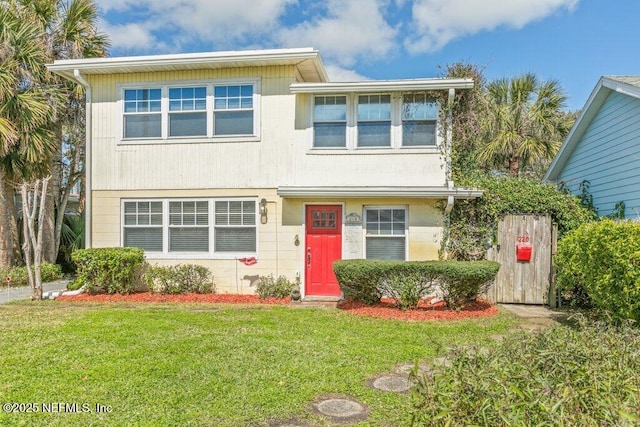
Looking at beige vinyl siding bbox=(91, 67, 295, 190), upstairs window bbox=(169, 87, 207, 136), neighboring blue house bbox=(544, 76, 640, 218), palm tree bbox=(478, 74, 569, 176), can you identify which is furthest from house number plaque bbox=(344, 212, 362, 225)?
palm tree bbox=(478, 74, 569, 176)

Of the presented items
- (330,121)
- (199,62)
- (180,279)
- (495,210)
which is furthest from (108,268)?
(495,210)

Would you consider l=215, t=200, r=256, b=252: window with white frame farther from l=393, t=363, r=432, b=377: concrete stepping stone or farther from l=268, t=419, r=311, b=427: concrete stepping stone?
l=268, t=419, r=311, b=427: concrete stepping stone

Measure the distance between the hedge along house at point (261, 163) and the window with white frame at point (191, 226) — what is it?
0.10 feet

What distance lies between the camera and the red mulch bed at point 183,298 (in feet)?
30.8

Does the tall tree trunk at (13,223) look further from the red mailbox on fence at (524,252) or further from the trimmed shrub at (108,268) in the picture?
the red mailbox on fence at (524,252)

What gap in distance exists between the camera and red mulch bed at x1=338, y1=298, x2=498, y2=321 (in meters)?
7.62

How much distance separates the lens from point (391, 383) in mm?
4414

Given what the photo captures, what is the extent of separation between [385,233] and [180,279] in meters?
5.01

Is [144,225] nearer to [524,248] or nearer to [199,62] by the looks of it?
[199,62]

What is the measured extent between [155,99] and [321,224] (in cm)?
526

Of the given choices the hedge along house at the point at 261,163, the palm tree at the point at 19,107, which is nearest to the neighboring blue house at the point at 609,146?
the hedge along house at the point at 261,163

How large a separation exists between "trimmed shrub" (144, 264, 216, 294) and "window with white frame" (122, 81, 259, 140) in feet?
10.7

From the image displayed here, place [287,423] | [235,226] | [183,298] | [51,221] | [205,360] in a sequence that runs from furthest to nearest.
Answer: [51,221]
[235,226]
[183,298]
[205,360]
[287,423]

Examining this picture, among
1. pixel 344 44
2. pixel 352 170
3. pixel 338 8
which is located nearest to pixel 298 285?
pixel 352 170
